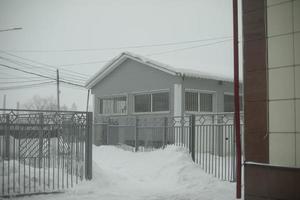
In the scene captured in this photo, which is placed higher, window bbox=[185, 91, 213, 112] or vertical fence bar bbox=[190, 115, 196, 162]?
window bbox=[185, 91, 213, 112]

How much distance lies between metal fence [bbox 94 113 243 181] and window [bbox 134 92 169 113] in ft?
3.12

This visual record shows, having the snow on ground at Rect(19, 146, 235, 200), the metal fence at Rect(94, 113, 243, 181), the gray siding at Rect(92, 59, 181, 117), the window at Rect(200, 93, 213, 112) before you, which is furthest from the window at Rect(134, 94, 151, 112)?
the snow on ground at Rect(19, 146, 235, 200)

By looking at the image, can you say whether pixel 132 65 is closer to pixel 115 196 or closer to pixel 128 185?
pixel 128 185

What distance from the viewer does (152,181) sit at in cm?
1352

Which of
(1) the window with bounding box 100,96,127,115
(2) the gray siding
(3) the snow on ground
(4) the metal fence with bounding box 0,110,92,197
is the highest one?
(2) the gray siding

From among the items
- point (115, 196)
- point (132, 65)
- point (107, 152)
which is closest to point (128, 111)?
point (132, 65)

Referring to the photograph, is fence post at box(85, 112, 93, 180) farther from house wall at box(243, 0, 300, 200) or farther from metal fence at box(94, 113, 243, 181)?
house wall at box(243, 0, 300, 200)

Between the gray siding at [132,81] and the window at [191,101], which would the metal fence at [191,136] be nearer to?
the gray siding at [132,81]

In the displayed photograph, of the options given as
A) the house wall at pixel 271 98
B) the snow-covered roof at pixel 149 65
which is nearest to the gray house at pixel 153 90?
the snow-covered roof at pixel 149 65

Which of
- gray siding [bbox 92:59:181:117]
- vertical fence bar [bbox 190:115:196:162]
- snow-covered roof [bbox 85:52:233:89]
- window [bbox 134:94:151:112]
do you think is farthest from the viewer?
window [bbox 134:94:151:112]

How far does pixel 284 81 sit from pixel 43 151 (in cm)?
642

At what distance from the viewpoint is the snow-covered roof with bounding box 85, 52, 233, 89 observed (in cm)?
2129

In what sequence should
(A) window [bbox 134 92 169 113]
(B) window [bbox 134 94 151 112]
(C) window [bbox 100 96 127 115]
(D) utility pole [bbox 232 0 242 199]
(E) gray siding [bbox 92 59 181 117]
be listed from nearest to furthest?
(D) utility pole [bbox 232 0 242 199], (E) gray siding [bbox 92 59 181 117], (A) window [bbox 134 92 169 113], (B) window [bbox 134 94 151 112], (C) window [bbox 100 96 127 115]

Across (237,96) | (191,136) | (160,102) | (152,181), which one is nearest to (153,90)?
(160,102)
